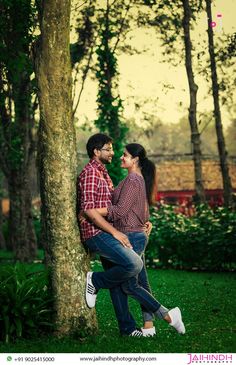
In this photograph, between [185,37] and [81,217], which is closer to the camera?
[81,217]

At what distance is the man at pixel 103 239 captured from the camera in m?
6.50

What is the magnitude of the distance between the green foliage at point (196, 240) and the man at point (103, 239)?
9.30 m

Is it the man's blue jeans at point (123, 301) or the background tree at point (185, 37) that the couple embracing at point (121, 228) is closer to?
the man's blue jeans at point (123, 301)

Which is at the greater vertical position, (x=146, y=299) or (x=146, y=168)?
(x=146, y=168)

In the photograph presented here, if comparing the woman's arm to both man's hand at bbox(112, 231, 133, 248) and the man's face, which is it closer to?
man's hand at bbox(112, 231, 133, 248)

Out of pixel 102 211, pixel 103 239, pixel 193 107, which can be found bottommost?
pixel 103 239

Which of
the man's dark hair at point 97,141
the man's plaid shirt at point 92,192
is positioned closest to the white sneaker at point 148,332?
the man's plaid shirt at point 92,192

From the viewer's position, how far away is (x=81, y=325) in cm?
686

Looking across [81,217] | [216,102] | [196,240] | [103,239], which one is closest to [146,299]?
[103,239]

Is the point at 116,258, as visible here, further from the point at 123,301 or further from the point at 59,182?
the point at 59,182

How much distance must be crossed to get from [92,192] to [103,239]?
0.51m

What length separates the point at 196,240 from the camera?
16750mm

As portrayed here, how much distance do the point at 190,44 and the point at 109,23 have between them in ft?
10.7

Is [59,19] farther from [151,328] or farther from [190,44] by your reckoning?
[190,44]
